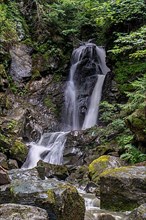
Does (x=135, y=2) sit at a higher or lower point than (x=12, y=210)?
higher

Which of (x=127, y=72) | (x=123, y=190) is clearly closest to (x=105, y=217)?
(x=123, y=190)

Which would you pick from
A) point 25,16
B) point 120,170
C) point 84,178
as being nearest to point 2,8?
point 25,16

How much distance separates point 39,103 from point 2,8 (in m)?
6.34

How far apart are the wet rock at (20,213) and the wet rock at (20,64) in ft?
40.8

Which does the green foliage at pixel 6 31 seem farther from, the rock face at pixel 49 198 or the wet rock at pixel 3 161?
the rock face at pixel 49 198

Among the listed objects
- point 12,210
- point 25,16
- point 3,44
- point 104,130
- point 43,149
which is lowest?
point 43,149

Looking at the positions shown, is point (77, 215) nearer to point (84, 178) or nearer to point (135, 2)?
point (84, 178)

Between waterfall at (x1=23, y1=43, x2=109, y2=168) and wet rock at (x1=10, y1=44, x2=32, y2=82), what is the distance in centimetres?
245

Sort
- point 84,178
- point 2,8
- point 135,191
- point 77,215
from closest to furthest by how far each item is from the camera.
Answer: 1. point 77,215
2. point 135,191
3. point 84,178
4. point 2,8

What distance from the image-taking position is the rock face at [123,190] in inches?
209

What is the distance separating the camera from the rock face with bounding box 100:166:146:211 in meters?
5.32

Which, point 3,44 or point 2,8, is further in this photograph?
point 2,8

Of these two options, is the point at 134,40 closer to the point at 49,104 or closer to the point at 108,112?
the point at 108,112

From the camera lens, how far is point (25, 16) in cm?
1891
